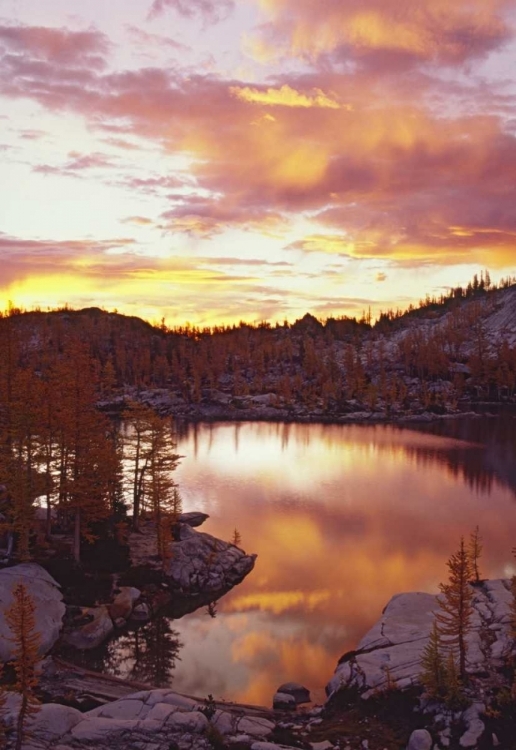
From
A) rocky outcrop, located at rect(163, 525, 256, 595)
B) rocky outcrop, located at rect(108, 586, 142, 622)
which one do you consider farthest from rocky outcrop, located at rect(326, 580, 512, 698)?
rocky outcrop, located at rect(108, 586, 142, 622)

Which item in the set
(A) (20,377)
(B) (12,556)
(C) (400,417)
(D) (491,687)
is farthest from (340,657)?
(C) (400,417)

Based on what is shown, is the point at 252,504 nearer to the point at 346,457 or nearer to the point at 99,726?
the point at 346,457

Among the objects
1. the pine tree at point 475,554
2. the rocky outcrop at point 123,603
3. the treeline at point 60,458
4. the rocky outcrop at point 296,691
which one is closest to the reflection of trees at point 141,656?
the rocky outcrop at point 123,603

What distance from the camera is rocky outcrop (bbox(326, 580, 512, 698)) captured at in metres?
24.7

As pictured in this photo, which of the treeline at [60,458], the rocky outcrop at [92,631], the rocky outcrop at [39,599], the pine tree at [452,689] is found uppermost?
the treeline at [60,458]

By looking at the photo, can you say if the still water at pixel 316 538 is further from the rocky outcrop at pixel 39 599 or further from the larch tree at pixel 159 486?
the larch tree at pixel 159 486

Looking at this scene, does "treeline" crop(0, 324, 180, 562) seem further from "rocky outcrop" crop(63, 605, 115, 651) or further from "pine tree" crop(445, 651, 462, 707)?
"pine tree" crop(445, 651, 462, 707)

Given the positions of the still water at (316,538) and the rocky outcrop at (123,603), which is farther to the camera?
the rocky outcrop at (123,603)

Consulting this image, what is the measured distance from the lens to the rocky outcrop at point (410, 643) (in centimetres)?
2470

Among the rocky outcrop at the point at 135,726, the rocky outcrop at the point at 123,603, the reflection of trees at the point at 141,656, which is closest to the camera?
the rocky outcrop at the point at 135,726

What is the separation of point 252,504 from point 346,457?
33936 millimetres

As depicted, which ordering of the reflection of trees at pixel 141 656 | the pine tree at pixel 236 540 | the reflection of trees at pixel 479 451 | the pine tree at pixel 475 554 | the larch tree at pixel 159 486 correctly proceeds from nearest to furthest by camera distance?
the reflection of trees at pixel 141 656, the pine tree at pixel 475 554, the larch tree at pixel 159 486, the pine tree at pixel 236 540, the reflection of trees at pixel 479 451

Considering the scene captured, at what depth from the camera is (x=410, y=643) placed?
28406 mm

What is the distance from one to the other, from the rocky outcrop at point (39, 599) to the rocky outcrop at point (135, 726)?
7.73 m
